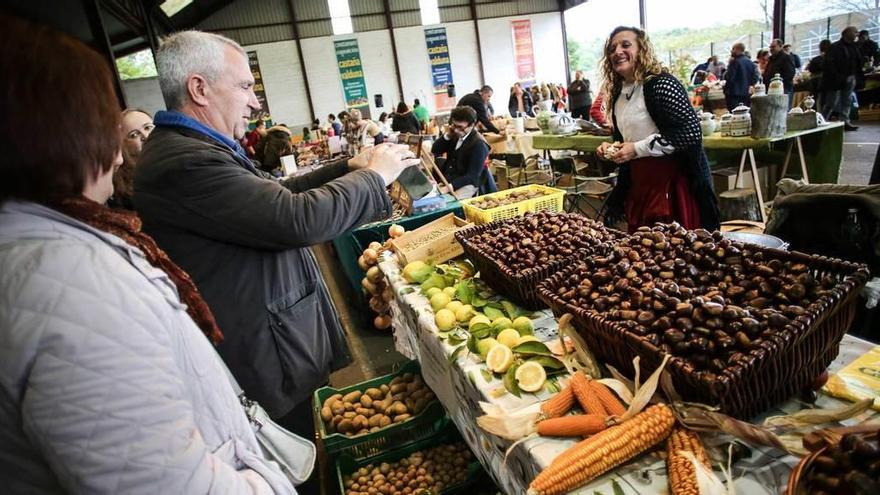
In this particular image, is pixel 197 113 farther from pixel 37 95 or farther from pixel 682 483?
pixel 682 483

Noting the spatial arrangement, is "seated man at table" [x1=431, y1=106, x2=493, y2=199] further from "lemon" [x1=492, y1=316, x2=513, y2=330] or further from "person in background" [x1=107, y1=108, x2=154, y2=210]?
"lemon" [x1=492, y1=316, x2=513, y2=330]

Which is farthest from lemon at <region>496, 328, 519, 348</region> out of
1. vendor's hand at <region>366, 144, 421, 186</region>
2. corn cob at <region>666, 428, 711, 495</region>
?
vendor's hand at <region>366, 144, 421, 186</region>

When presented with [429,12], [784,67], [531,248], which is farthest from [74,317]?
[429,12]

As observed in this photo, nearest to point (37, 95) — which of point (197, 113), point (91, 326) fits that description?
point (91, 326)

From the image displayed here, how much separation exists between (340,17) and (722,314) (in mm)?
17925

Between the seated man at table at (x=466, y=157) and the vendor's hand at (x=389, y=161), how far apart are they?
→ 2.52m

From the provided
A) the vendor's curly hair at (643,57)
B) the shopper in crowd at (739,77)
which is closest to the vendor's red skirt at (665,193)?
the vendor's curly hair at (643,57)

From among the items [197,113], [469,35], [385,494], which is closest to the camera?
[197,113]

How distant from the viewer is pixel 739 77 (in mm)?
8898

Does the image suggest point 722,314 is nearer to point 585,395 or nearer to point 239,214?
point 585,395

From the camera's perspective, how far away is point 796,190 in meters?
2.05

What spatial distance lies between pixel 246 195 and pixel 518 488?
1.07m

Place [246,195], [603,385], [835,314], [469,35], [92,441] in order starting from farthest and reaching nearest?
1. [469,35]
2. [246,195]
3. [603,385]
4. [835,314]
5. [92,441]

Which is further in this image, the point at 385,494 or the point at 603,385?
the point at 385,494
